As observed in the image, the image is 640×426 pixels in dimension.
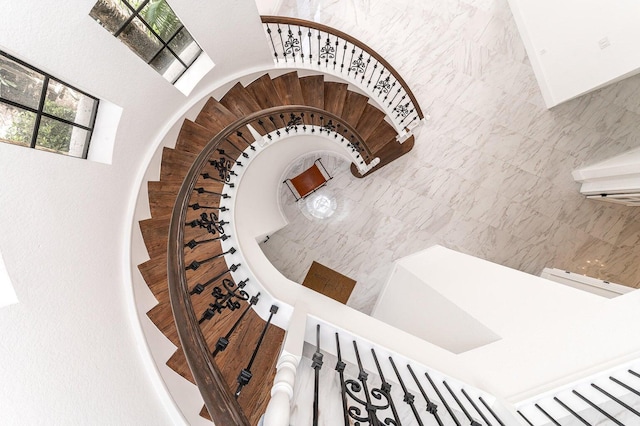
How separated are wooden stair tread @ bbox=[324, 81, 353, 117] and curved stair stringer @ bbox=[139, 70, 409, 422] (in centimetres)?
2

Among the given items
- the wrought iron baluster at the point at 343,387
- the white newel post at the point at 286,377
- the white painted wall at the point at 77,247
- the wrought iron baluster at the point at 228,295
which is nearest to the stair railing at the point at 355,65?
the white painted wall at the point at 77,247

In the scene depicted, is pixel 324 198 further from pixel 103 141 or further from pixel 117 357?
pixel 117 357

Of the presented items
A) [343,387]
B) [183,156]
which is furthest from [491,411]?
[183,156]

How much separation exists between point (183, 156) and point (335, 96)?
2.98 m

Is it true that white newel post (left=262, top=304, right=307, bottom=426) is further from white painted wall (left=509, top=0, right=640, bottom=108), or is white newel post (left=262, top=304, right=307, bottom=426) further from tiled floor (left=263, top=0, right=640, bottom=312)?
white painted wall (left=509, top=0, right=640, bottom=108)

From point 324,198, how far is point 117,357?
441 centimetres

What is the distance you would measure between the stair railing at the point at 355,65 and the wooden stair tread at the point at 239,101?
79 cm

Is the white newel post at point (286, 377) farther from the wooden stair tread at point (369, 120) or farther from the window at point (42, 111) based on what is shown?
the wooden stair tread at point (369, 120)

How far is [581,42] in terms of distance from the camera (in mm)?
5051

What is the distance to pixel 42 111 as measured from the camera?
94.0 inches

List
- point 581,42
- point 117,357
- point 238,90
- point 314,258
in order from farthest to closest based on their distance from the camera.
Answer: point 314,258
point 581,42
point 238,90
point 117,357

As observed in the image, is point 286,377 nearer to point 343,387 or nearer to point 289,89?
point 343,387

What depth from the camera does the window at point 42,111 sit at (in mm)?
2141

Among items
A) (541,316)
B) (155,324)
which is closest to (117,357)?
(155,324)
